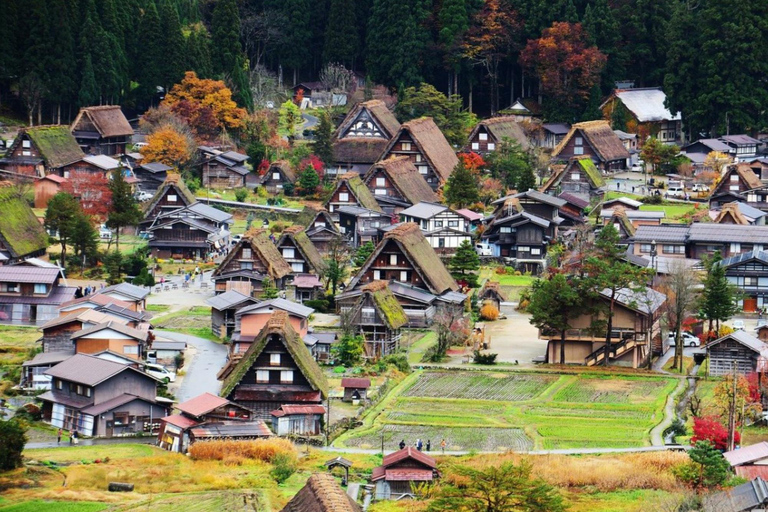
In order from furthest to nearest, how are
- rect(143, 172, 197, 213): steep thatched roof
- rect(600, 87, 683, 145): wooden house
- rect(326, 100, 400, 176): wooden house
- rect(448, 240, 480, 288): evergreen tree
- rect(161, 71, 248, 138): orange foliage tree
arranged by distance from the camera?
rect(600, 87, 683, 145): wooden house, rect(161, 71, 248, 138): orange foliage tree, rect(326, 100, 400, 176): wooden house, rect(143, 172, 197, 213): steep thatched roof, rect(448, 240, 480, 288): evergreen tree

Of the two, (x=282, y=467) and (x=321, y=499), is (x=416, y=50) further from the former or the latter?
(x=321, y=499)

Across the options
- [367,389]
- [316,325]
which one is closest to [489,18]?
[316,325]

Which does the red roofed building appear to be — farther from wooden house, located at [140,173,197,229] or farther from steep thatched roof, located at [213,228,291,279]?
wooden house, located at [140,173,197,229]

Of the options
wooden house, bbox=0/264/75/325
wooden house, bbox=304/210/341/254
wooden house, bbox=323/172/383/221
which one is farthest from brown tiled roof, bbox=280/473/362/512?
wooden house, bbox=323/172/383/221

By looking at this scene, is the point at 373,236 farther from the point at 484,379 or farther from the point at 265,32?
the point at 265,32

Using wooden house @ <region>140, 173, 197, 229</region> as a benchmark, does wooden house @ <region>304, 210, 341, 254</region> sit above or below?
below

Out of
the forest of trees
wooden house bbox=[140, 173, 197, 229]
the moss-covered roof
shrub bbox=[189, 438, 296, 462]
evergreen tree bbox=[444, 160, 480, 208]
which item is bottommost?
shrub bbox=[189, 438, 296, 462]

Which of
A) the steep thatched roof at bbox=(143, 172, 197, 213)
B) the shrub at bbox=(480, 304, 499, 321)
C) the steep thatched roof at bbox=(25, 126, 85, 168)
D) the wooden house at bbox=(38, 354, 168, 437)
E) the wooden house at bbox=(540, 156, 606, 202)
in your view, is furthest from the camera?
the wooden house at bbox=(540, 156, 606, 202)

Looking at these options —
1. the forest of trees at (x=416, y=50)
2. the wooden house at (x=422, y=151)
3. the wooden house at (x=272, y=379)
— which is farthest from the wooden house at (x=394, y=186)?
the wooden house at (x=272, y=379)

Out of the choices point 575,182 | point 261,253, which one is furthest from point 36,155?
point 575,182
